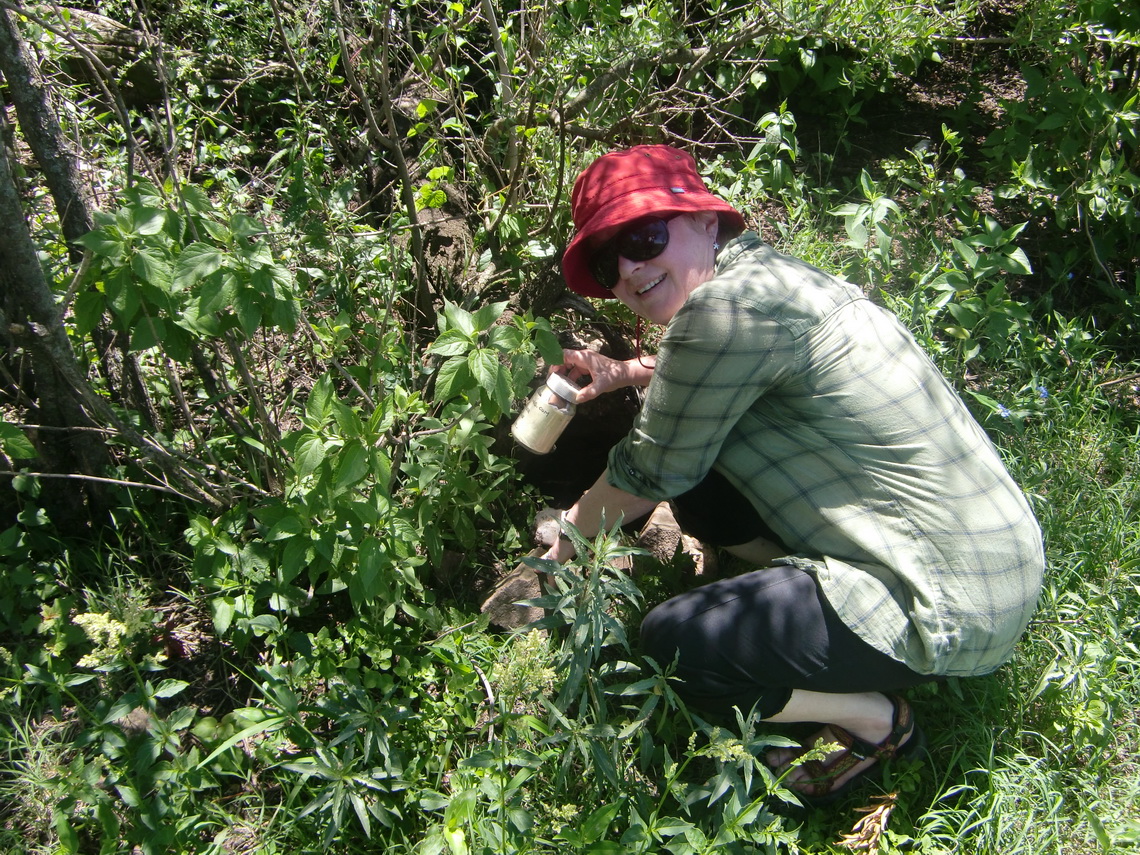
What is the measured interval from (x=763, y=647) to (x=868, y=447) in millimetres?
508

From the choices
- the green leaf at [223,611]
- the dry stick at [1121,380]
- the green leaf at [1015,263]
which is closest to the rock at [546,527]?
the green leaf at [223,611]

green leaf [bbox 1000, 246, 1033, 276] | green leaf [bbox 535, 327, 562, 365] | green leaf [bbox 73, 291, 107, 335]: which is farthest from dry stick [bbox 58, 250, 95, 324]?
green leaf [bbox 1000, 246, 1033, 276]

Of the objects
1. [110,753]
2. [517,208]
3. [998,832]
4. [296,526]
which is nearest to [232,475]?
[296,526]

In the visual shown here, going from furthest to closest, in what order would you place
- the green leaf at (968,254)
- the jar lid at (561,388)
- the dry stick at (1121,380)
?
the dry stick at (1121,380), the green leaf at (968,254), the jar lid at (561,388)

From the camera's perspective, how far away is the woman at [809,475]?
1.91 meters

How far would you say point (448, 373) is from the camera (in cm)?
207

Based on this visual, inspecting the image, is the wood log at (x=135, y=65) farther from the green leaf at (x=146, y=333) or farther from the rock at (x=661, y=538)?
the rock at (x=661, y=538)

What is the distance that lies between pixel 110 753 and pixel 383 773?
64 cm

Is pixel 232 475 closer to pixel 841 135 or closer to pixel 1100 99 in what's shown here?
pixel 841 135

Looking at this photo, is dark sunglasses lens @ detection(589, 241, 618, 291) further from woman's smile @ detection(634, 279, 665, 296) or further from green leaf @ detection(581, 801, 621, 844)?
green leaf @ detection(581, 801, 621, 844)

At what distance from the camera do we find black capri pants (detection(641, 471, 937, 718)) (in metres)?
1.98

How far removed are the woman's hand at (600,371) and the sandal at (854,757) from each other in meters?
1.05

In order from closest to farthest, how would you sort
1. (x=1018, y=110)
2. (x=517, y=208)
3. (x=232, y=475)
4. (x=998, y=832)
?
(x=998, y=832), (x=232, y=475), (x=517, y=208), (x=1018, y=110)

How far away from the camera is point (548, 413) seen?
7.74ft
